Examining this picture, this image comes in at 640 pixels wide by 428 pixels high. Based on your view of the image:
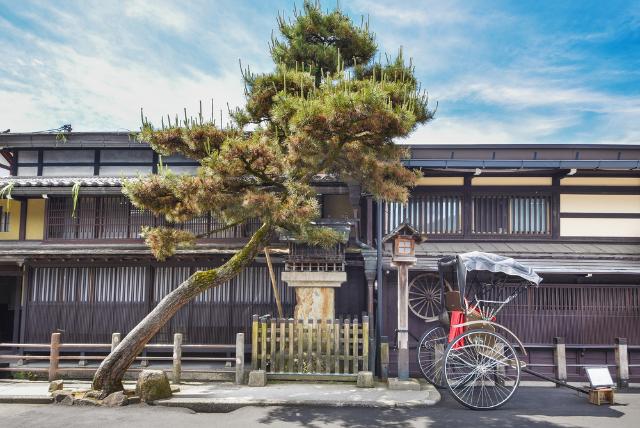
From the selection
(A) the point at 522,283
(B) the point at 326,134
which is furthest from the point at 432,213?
(B) the point at 326,134

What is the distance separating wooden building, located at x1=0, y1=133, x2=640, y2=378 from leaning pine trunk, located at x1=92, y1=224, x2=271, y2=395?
2.47m

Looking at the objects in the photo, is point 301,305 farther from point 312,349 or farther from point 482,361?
point 482,361

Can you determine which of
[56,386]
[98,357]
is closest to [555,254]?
[98,357]

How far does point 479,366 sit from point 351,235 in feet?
15.7

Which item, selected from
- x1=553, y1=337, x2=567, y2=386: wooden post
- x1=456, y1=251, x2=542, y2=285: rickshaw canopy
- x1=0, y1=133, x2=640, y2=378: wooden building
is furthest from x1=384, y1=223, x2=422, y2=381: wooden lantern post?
x1=553, y1=337, x2=567, y2=386: wooden post

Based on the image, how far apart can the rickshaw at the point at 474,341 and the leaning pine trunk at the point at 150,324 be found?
4.00 metres

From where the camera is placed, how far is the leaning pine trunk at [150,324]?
8.96m

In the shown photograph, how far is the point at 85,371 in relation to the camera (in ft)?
36.8

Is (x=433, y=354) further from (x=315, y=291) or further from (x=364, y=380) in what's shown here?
(x=315, y=291)

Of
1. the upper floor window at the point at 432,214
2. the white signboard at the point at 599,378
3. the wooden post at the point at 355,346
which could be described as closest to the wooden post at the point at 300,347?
the wooden post at the point at 355,346

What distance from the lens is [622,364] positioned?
10.6 m

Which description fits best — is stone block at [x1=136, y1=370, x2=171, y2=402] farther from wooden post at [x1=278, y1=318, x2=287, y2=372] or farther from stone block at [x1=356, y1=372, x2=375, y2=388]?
stone block at [x1=356, y1=372, x2=375, y2=388]

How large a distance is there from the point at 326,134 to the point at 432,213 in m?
5.68

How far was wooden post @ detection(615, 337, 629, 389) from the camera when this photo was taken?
10.6 metres
